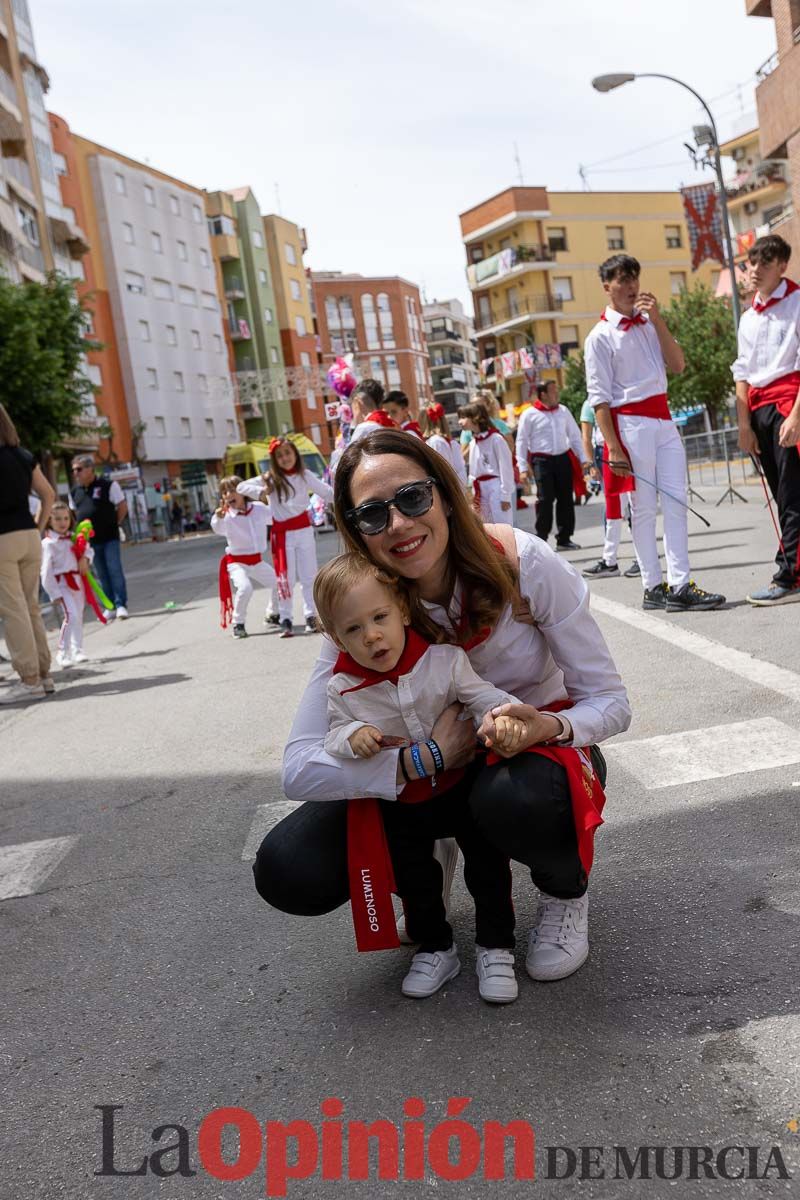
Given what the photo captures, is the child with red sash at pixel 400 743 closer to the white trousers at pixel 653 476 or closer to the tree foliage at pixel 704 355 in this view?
the white trousers at pixel 653 476

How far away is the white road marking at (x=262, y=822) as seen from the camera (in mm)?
4410

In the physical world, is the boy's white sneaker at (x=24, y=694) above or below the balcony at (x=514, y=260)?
below

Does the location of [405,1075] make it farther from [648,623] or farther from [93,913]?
[648,623]

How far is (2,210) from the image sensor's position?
4488cm

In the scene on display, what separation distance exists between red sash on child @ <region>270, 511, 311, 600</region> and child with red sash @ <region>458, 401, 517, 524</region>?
219cm

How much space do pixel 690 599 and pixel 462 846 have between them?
5337mm

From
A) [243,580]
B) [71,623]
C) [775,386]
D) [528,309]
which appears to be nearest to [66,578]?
[71,623]

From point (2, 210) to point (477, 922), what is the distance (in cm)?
4648

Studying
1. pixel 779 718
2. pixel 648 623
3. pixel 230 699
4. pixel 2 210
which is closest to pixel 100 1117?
pixel 779 718

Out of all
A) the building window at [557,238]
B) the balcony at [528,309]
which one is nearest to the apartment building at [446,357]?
the balcony at [528,309]

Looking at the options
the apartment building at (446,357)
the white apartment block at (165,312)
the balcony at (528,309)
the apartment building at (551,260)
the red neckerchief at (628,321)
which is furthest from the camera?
the apartment building at (446,357)

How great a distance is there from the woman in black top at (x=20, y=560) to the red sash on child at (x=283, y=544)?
6.98 ft

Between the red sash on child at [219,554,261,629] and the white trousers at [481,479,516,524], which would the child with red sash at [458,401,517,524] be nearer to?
the white trousers at [481,479,516,524]

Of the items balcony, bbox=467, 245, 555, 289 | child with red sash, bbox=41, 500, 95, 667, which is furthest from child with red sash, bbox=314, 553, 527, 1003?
balcony, bbox=467, 245, 555, 289
